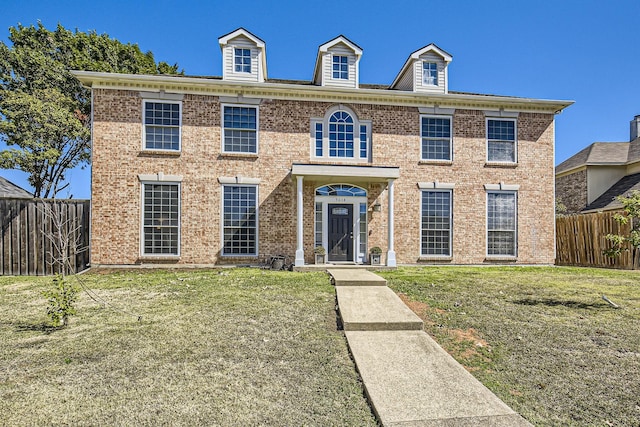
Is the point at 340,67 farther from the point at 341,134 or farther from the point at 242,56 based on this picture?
the point at 242,56

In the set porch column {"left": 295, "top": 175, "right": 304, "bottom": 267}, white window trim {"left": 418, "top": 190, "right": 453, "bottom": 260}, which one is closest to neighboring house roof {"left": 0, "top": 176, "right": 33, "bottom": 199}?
porch column {"left": 295, "top": 175, "right": 304, "bottom": 267}

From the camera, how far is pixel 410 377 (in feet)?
12.0

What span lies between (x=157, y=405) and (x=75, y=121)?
70.4 ft

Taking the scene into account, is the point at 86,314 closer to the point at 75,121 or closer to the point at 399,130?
the point at 399,130

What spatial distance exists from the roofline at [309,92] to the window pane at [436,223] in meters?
3.52

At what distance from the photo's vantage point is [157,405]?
309cm

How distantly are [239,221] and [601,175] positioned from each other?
68.1 feet

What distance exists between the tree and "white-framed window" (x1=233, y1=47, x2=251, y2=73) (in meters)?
12.4

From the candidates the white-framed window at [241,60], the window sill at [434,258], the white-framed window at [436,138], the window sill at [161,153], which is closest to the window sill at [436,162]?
the white-framed window at [436,138]

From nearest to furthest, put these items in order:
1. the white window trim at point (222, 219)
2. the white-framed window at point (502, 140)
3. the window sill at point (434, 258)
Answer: the white window trim at point (222, 219) < the window sill at point (434, 258) < the white-framed window at point (502, 140)

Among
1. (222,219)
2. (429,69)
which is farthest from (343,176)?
(429,69)

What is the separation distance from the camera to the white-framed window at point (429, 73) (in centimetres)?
1358

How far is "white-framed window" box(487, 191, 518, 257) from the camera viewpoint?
44.0 ft

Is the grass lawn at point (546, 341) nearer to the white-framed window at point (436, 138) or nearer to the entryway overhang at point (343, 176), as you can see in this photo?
the entryway overhang at point (343, 176)
